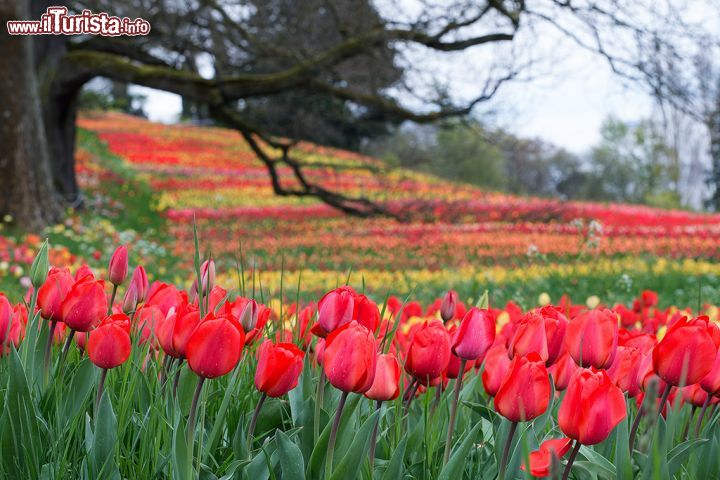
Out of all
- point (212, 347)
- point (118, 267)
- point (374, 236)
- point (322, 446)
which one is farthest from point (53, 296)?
→ point (374, 236)

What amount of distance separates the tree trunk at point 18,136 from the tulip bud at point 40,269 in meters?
8.06

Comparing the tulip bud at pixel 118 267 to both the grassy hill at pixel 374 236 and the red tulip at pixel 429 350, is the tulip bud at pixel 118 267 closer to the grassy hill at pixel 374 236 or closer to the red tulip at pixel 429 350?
the grassy hill at pixel 374 236

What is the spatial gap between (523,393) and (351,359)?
0.24m

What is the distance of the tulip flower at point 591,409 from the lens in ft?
3.42

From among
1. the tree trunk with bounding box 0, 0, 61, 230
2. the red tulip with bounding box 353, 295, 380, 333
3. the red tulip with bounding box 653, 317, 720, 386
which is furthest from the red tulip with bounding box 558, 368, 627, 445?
the tree trunk with bounding box 0, 0, 61, 230

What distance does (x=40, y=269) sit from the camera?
1.64m

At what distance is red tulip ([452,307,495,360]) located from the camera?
4.38ft

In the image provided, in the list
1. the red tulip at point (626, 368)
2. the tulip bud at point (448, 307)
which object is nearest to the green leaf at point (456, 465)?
the red tulip at point (626, 368)

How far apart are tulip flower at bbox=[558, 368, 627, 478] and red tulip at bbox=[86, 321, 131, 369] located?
2.35 feet

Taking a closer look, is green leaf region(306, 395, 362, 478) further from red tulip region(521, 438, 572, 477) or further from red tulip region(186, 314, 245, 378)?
red tulip region(521, 438, 572, 477)

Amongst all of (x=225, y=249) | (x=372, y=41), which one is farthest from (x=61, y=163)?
(x=372, y=41)

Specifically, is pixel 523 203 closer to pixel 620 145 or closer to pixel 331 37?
pixel 331 37

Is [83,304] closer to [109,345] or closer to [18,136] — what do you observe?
[109,345]

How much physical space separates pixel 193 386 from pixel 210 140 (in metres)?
31.8
